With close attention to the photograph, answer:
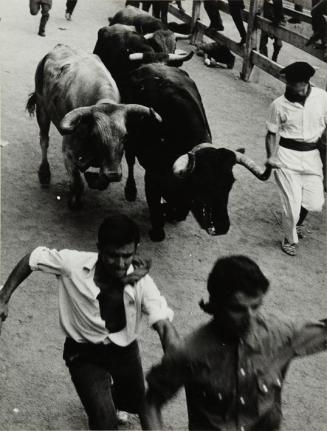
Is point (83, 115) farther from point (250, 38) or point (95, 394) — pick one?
point (250, 38)

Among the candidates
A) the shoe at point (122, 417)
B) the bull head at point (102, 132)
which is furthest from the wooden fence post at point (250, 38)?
the shoe at point (122, 417)

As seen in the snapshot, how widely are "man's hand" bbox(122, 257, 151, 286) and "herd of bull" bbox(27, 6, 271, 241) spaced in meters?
2.60

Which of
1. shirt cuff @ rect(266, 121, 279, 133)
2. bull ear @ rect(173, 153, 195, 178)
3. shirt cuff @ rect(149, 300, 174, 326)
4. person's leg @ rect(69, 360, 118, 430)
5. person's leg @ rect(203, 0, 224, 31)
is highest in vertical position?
shirt cuff @ rect(149, 300, 174, 326)

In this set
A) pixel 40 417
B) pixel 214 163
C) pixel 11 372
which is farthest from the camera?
pixel 214 163

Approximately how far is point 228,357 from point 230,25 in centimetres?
1519

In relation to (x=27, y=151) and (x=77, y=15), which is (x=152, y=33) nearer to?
(x=27, y=151)

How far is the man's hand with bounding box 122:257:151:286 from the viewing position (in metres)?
3.42

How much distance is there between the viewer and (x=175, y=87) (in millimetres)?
7215

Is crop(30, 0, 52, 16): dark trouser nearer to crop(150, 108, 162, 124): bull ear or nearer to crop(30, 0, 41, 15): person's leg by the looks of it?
crop(30, 0, 41, 15): person's leg

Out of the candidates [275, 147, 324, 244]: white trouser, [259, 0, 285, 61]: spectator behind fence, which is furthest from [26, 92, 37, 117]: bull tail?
[259, 0, 285, 61]: spectator behind fence

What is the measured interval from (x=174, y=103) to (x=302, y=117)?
128cm

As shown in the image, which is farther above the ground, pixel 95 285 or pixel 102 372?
pixel 95 285

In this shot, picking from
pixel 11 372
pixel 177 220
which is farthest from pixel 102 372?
pixel 177 220

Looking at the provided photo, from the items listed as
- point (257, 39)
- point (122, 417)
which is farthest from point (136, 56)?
point (122, 417)
